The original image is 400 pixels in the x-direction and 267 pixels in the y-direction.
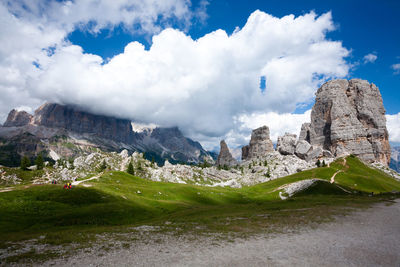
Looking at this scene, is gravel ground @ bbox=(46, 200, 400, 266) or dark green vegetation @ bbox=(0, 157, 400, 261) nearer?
gravel ground @ bbox=(46, 200, 400, 266)

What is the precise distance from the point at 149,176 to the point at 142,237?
135343 millimetres

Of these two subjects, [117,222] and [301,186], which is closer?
[117,222]

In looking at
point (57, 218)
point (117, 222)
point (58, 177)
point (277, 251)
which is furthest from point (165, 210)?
point (58, 177)

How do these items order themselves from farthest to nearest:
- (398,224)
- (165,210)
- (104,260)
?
1. (165,210)
2. (398,224)
3. (104,260)

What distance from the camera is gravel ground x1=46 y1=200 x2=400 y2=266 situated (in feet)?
51.6

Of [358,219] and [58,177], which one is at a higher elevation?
[58,177]

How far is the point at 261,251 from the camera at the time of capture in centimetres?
1831

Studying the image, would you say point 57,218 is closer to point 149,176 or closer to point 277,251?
point 277,251

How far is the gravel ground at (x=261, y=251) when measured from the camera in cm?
1573

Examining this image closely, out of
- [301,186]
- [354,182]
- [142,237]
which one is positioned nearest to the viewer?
[142,237]

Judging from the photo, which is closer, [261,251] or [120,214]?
[261,251]

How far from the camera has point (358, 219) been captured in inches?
1359

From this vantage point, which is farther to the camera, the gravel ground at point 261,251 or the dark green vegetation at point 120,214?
the dark green vegetation at point 120,214

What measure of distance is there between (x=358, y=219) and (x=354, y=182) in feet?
318
